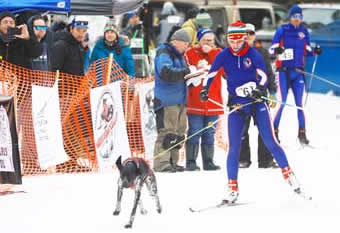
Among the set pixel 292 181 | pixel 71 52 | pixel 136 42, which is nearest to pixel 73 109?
pixel 71 52

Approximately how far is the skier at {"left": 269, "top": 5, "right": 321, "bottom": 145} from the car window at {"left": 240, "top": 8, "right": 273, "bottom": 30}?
9813 millimetres

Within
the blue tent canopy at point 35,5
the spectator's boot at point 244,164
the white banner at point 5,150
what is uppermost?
the blue tent canopy at point 35,5

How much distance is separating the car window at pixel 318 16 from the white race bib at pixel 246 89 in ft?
39.8

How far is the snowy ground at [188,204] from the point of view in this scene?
7770mm

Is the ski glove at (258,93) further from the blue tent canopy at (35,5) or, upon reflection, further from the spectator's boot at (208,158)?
the blue tent canopy at (35,5)

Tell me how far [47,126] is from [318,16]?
12395mm

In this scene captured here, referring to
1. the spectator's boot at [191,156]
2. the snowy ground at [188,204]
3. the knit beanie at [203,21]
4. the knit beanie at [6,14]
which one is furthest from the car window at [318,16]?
the knit beanie at [6,14]

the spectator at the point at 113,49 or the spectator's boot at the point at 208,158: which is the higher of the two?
the spectator at the point at 113,49

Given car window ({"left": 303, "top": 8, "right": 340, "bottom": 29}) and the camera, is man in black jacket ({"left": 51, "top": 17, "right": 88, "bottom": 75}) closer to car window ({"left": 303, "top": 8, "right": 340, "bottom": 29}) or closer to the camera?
the camera

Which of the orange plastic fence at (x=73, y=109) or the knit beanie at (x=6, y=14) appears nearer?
the knit beanie at (x=6, y=14)

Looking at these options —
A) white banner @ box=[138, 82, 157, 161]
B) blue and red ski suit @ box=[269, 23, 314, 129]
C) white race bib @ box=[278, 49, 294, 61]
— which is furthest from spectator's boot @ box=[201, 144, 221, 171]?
white race bib @ box=[278, 49, 294, 61]

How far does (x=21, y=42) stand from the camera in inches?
401

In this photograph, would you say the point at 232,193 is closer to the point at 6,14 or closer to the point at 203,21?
the point at 6,14

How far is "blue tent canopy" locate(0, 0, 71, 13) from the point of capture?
10.5 meters
